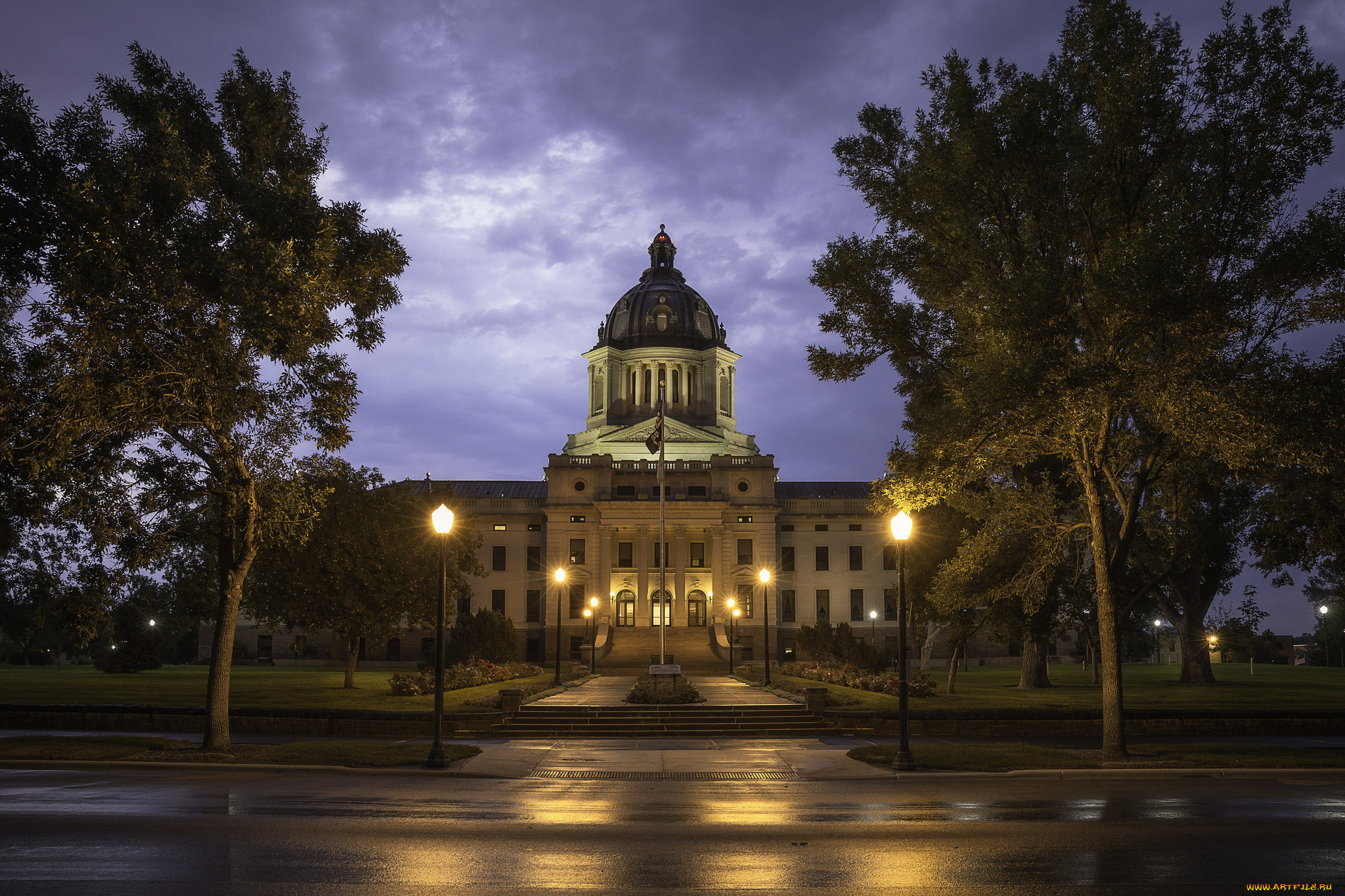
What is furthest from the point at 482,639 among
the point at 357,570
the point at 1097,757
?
the point at 1097,757

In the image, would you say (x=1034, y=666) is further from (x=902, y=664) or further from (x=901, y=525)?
(x=901, y=525)

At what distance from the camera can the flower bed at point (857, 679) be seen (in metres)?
34.8

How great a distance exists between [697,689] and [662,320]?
6237 cm

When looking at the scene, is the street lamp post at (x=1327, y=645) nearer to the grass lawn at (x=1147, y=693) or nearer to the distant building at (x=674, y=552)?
the grass lawn at (x=1147, y=693)

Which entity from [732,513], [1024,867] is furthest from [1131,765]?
[732,513]

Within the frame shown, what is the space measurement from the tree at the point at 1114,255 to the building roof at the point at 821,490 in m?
61.7

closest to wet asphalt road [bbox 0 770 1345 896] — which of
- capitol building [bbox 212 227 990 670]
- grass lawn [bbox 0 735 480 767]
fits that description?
grass lawn [bbox 0 735 480 767]

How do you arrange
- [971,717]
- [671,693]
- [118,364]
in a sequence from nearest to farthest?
1. [118,364]
2. [971,717]
3. [671,693]

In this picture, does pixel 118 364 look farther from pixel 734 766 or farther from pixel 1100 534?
pixel 1100 534

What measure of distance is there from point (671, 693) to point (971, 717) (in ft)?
30.6

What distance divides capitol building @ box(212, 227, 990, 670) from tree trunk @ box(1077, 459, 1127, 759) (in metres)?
46.6

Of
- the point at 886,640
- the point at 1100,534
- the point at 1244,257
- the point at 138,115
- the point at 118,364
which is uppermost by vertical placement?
the point at 138,115

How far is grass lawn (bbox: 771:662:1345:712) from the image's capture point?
3125cm

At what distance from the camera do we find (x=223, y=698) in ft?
66.5
